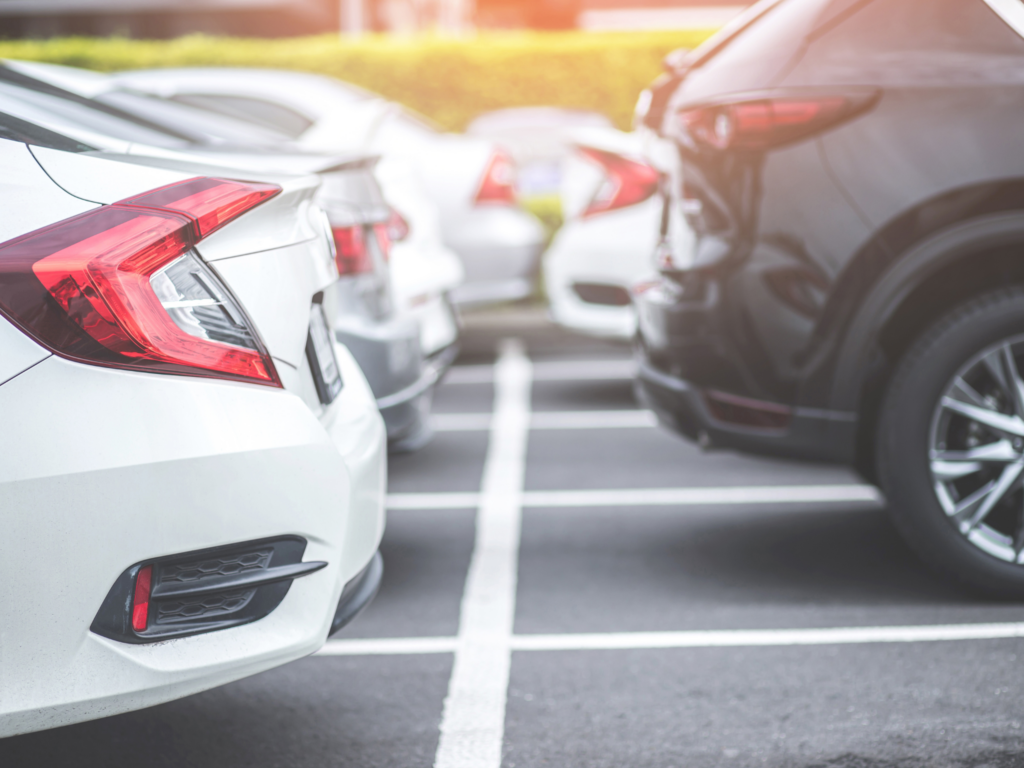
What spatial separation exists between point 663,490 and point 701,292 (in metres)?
1.44

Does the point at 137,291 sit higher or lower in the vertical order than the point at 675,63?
lower

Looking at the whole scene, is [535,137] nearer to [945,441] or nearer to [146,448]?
[945,441]

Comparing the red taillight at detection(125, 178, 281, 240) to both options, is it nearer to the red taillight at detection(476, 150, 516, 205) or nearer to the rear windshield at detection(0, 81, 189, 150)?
the rear windshield at detection(0, 81, 189, 150)

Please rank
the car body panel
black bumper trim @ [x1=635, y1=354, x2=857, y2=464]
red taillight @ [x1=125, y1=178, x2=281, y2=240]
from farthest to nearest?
black bumper trim @ [x1=635, y1=354, x2=857, y2=464] → the car body panel → red taillight @ [x1=125, y1=178, x2=281, y2=240]

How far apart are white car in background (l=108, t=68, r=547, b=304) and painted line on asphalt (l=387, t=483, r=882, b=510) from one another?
2.25m

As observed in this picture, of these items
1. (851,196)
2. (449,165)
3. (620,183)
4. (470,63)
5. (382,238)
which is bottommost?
(470,63)

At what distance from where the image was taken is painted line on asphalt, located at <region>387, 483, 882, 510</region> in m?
4.23

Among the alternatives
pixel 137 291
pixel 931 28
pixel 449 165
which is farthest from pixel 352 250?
pixel 449 165

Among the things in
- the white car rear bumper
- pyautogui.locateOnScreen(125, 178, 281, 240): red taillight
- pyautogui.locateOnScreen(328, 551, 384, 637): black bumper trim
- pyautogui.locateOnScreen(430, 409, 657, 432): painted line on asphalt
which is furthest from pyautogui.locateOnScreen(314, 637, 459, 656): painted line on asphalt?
pyautogui.locateOnScreen(430, 409, 657, 432): painted line on asphalt

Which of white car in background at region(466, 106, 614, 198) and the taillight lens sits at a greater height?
the taillight lens

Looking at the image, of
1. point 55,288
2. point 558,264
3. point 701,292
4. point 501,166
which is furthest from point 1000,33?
point 501,166

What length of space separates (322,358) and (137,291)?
537 millimetres

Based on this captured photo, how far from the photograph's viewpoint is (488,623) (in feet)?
10.1

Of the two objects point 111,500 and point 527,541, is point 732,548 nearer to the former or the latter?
point 527,541
